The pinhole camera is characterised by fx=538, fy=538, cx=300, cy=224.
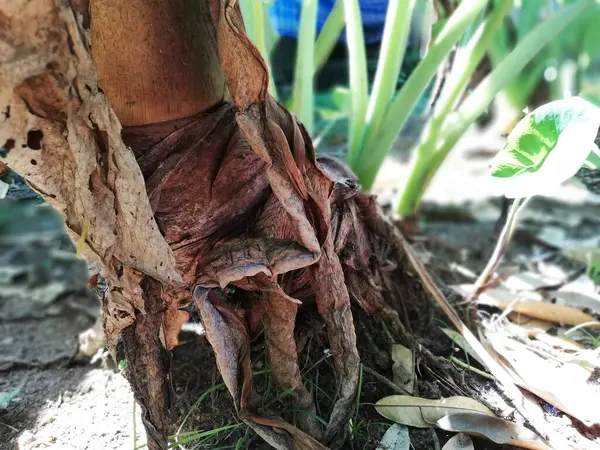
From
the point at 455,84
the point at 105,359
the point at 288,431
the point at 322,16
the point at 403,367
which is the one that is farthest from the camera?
the point at 322,16

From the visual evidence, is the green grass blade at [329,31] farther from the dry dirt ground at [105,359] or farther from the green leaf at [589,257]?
the green leaf at [589,257]

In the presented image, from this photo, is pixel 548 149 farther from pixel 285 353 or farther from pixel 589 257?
pixel 589 257

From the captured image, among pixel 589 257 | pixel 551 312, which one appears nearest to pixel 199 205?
pixel 551 312

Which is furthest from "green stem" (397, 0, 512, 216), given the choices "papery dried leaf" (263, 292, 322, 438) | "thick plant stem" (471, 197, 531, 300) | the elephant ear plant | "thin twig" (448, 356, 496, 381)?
"papery dried leaf" (263, 292, 322, 438)

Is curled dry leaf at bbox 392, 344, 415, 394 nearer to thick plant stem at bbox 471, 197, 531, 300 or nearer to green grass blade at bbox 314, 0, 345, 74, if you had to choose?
thick plant stem at bbox 471, 197, 531, 300

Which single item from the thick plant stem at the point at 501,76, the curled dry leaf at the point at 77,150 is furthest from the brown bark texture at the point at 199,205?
the thick plant stem at the point at 501,76

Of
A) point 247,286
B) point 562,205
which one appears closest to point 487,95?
point 247,286

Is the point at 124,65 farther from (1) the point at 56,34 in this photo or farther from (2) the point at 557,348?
(2) the point at 557,348
